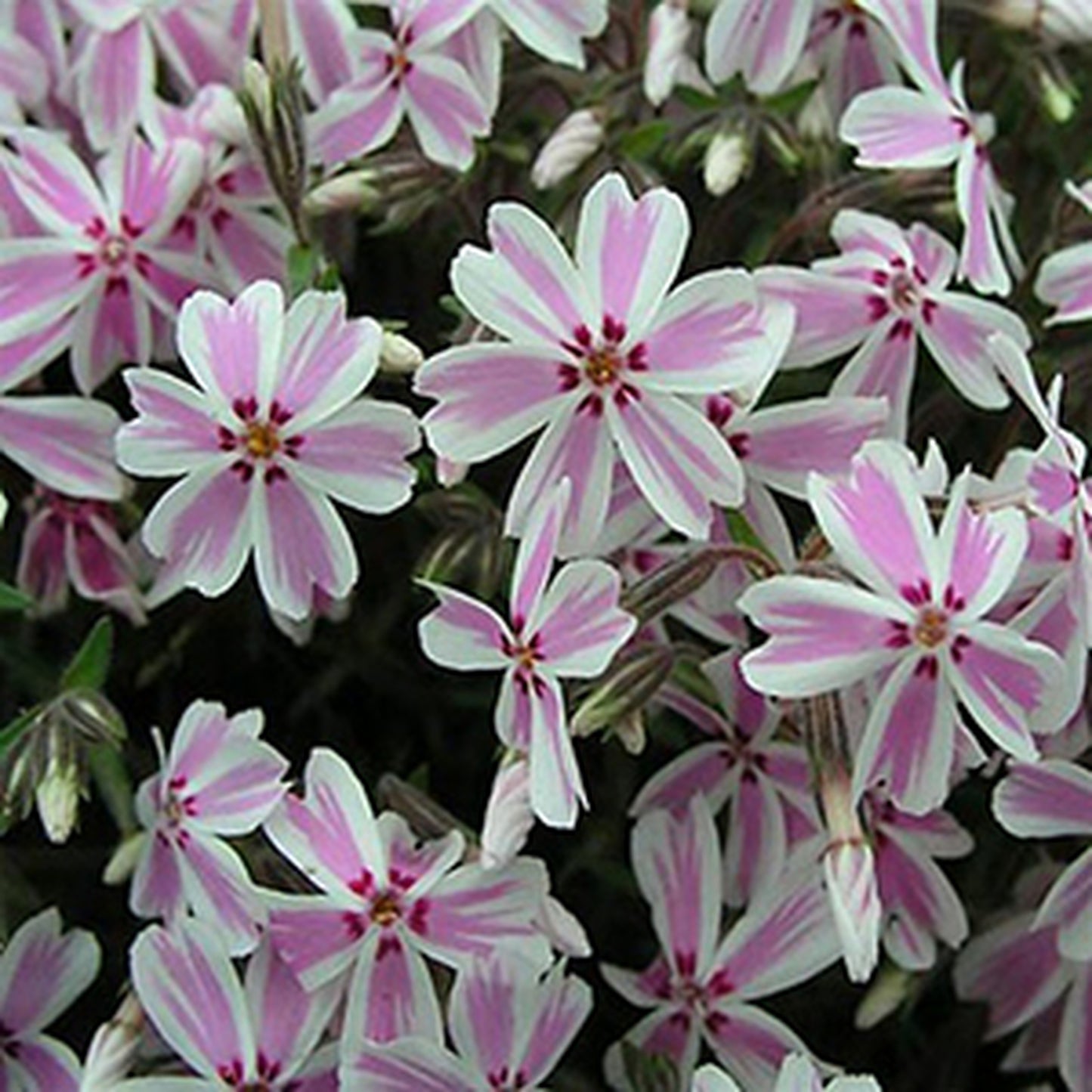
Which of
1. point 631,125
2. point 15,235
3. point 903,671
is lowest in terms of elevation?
point 903,671

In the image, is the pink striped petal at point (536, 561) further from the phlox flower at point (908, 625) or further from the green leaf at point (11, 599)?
the green leaf at point (11, 599)

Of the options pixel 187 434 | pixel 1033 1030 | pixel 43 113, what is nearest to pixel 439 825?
pixel 187 434

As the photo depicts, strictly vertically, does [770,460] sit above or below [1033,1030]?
above

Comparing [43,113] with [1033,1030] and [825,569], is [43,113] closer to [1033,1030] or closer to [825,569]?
[825,569]

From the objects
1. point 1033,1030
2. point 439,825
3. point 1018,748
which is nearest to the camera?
point 1018,748

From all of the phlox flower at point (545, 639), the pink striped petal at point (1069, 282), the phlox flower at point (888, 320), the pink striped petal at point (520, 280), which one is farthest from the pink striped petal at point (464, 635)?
the pink striped petal at point (1069, 282)

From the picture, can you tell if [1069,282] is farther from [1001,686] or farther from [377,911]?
[377,911]
